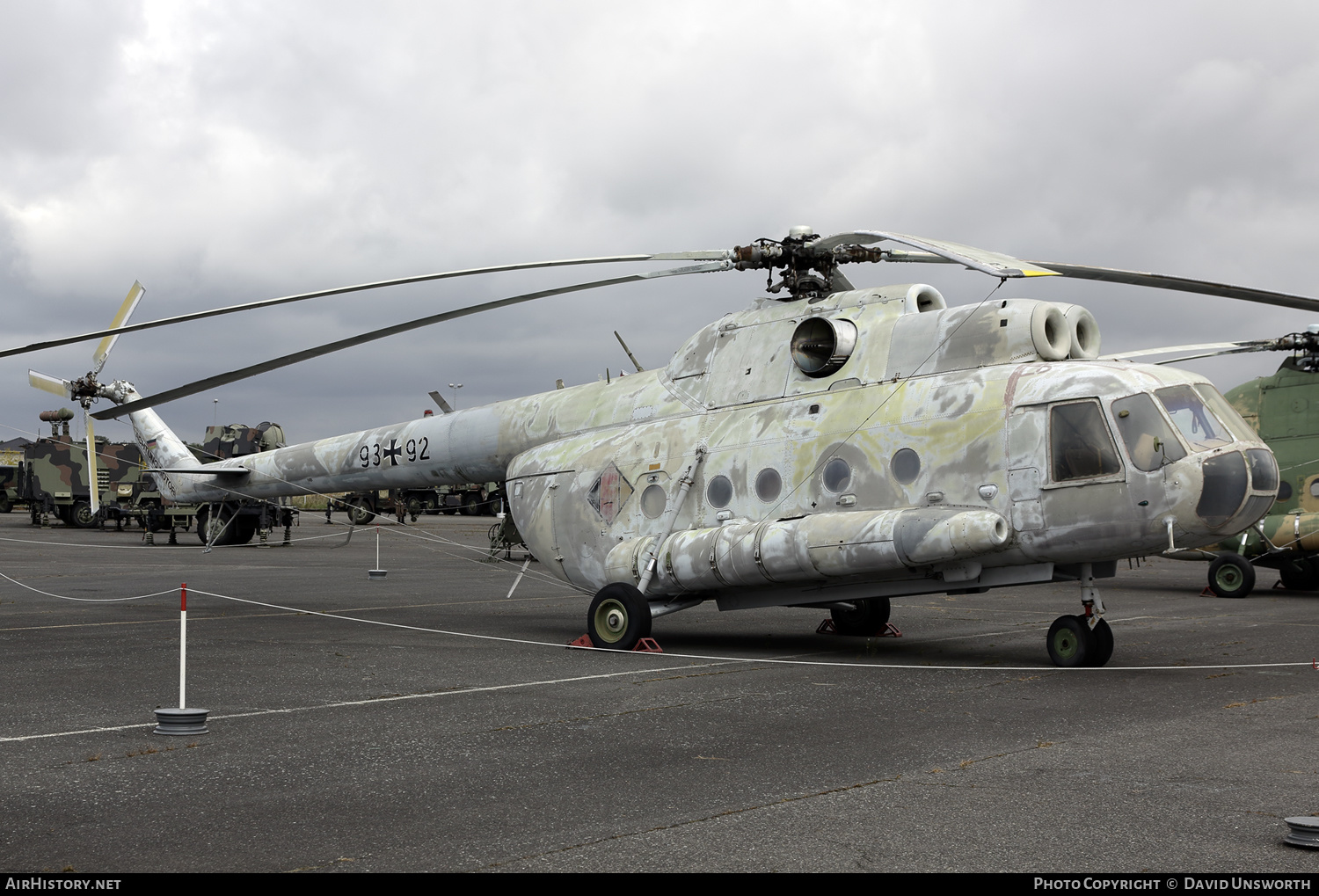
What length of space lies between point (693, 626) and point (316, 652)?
566 cm

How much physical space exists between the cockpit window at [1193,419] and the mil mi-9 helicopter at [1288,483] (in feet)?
38.9

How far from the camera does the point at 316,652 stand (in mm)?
12570

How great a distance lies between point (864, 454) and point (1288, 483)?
572 inches

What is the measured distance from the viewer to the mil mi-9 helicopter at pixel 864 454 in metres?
10.4

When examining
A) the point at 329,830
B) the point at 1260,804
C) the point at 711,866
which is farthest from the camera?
the point at 1260,804

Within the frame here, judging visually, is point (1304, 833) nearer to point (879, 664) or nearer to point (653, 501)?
point (879, 664)

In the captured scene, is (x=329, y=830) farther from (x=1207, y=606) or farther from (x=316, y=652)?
(x=1207, y=606)

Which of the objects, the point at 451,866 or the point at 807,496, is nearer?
the point at 451,866

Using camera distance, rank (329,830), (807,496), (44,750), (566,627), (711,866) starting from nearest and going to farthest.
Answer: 1. (711,866)
2. (329,830)
3. (44,750)
4. (807,496)
5. (566,627)

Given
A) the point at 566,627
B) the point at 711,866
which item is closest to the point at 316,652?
the point at 566,627

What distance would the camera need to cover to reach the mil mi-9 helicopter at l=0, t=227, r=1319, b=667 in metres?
10.4

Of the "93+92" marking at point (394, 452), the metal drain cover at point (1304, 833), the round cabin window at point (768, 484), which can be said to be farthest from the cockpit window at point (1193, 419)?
the "93+92" marking at point (394, 452)

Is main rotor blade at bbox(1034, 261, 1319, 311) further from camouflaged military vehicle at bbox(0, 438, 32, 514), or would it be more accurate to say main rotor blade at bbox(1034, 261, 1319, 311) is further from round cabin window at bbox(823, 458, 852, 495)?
camouflaged military vehicle at bbox(0, 438, 32, 514)

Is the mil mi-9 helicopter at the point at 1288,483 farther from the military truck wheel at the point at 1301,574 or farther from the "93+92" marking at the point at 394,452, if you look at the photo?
the "93+92" marking at the point at 394,452
